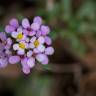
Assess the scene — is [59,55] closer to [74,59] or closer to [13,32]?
[74,59]

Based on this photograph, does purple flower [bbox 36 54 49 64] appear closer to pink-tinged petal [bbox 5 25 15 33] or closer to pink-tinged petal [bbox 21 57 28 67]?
pink-tinged petal [bbox 21 57 28 67]

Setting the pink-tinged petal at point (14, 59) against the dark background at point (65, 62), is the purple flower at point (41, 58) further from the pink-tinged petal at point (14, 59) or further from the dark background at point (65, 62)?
the dark background at point (65, 62)

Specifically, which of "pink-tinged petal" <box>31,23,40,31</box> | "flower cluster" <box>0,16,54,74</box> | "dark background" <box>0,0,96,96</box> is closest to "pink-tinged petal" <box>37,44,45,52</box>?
"flower cluster" <box>0,16,54,74</box>

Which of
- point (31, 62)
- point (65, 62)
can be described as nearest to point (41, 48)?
point (31, 62)

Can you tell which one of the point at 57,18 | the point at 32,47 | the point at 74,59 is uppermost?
the point at 57,18

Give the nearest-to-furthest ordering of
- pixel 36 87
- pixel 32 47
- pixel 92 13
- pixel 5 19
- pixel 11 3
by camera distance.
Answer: pixel 32 47 → pixel 36 87 → pixel 92 13 → pixel 5 19 → pixel 11 3

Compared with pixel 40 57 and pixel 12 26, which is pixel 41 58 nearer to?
pixel 40 57

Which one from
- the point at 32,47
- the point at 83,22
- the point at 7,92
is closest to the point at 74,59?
the point at 83,22

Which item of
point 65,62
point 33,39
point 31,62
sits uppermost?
point 33,39

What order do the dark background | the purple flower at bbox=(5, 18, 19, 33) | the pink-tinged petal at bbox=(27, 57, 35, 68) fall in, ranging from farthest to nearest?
the dark background < the purple flower at bbox=(5, 18, 19, 33) < the pink-tinged petal at bbox=(27, 57, 35, 68)
